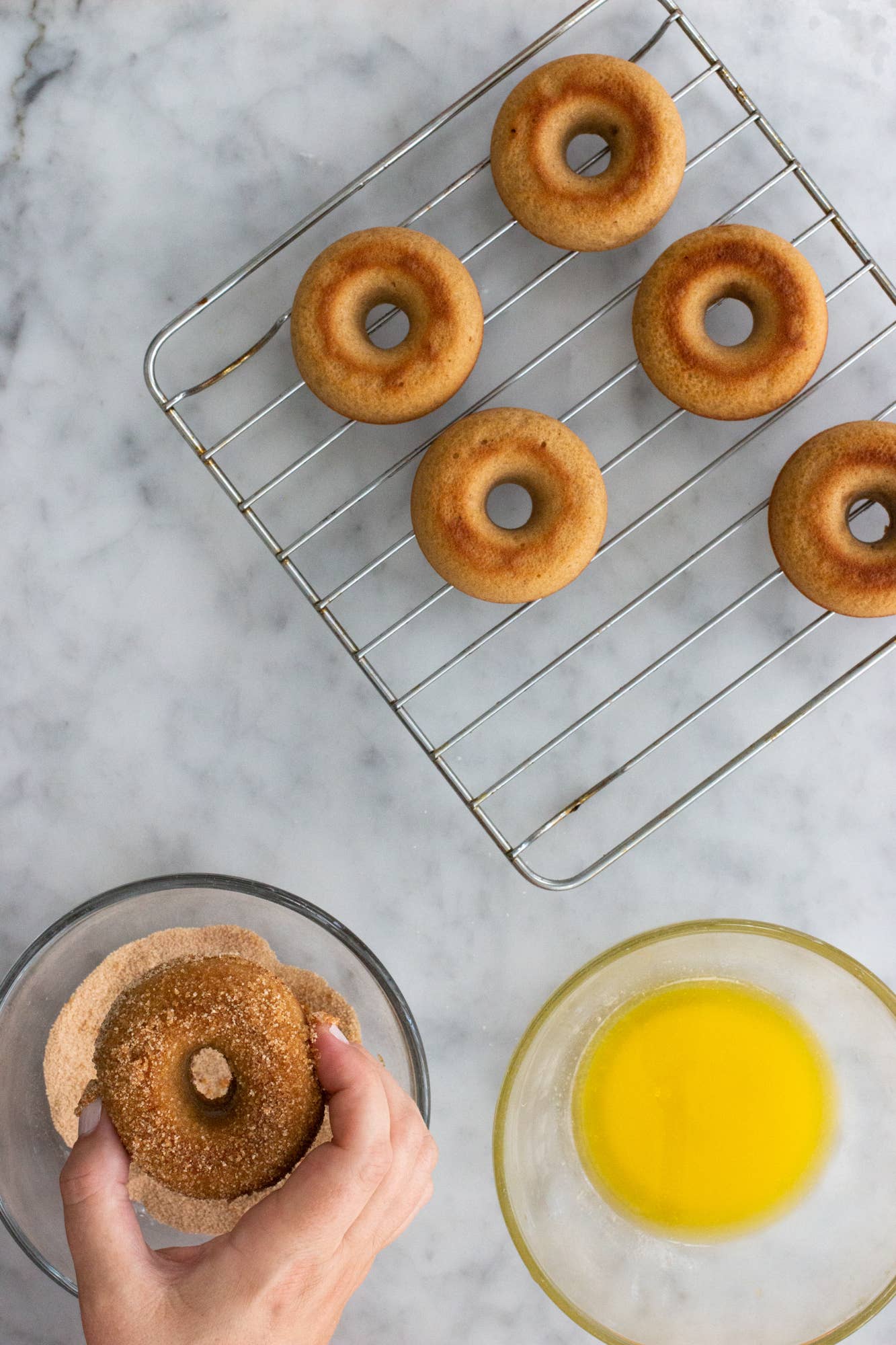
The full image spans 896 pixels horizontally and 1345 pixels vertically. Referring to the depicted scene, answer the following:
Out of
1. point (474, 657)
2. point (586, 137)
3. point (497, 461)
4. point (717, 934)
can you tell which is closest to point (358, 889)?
point (474, 657)

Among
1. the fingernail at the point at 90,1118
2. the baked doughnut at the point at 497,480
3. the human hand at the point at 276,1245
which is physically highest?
the baked doughnut at the point at 497,480

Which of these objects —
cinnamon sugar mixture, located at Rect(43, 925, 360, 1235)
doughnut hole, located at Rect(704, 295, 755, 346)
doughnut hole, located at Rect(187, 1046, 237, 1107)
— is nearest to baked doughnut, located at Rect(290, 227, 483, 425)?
doughnut hole, located at Rect(704, 295, 755, 346)

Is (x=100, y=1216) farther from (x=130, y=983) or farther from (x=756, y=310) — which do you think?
(x=756, y=310)

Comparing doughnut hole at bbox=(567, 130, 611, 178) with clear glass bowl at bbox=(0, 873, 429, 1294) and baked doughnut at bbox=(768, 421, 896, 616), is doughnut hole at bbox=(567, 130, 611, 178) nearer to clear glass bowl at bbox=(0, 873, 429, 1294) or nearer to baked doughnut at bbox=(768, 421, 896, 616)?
baked doughnut at bbox=(768, 421, 896, 616)

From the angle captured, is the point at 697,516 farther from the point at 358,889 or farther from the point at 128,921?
the point at 128,921

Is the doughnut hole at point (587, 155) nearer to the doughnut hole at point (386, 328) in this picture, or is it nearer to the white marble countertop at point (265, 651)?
the white marble countertop at point (265, 651)

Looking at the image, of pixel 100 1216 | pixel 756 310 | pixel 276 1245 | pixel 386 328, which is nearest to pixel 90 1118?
pixel 100 1216

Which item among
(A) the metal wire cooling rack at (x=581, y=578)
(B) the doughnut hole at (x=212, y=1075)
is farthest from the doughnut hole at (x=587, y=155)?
(B) the doughnut hole at (x=212, y=1075)
